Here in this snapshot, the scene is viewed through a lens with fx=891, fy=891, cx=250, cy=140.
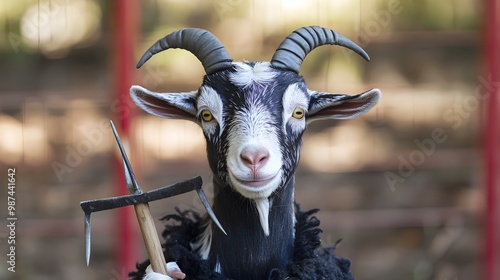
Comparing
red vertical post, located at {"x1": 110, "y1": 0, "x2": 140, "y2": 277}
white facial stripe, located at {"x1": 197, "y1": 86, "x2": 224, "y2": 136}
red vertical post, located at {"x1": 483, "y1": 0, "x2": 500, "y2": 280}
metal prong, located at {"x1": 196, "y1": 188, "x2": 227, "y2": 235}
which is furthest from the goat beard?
red vertical post, located at {"x1": 483, "y1": 0, "x2": 500, "y2": 280}

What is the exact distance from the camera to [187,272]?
2.28 metres

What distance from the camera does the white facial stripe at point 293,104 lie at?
2.25m

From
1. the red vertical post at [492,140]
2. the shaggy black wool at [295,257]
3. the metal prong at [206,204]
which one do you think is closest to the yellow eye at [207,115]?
the metal prong at [206,204]

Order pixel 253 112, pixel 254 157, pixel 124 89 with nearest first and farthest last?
pixel 254 157, pixel 253 112, pixel 124 89

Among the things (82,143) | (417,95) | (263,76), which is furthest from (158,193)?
(417,95)

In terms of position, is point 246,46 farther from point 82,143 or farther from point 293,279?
point 293,279

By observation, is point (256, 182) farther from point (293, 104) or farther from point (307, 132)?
point (307, 132)

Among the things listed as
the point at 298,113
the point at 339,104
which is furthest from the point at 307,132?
the point at 298,113

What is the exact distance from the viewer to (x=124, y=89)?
14.6ft

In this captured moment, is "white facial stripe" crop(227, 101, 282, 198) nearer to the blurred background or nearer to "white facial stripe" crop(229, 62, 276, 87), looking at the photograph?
"white facial stripe" crop(229, 62, 276, 87)

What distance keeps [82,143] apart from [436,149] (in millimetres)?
1930

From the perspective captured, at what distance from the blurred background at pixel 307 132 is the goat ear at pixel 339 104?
219cm

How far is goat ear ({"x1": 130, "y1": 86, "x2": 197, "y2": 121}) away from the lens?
2363 millimetres

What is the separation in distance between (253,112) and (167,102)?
30 cm
